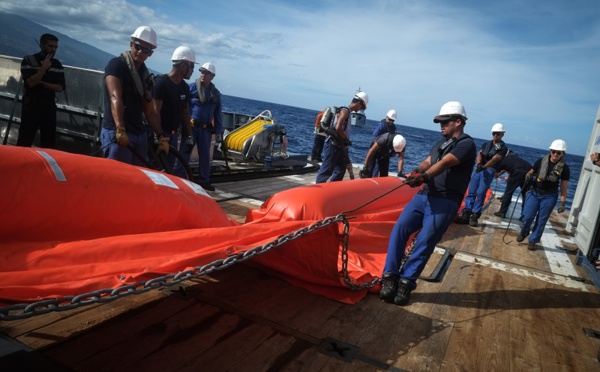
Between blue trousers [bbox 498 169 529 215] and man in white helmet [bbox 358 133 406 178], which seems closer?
man in white helmet [bbox 358 133 406 178]

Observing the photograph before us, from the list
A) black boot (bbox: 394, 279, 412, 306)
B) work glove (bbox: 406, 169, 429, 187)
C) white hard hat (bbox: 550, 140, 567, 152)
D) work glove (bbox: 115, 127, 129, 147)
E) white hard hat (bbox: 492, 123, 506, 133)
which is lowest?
black boot (bbox: 394, 279, 412, 306)

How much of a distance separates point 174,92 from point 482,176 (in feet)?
20.3

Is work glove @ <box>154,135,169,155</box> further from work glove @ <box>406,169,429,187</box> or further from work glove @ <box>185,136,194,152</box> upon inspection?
work glove @ <box>406,169,429,187</box>

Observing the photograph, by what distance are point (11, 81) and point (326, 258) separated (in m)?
7.48

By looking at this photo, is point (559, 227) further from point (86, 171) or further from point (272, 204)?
point (86, 171)

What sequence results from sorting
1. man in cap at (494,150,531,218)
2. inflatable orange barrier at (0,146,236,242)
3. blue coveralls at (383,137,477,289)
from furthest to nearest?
man in cap at (494,150,531,218), blue coveralls at (383,137,477,289), inflatable orange barrier at (0,146,236,242)

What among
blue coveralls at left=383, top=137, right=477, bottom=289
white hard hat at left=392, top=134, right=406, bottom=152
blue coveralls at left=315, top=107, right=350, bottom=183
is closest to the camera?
blue coveralls at left=383, top=137, right=477, bottom=289

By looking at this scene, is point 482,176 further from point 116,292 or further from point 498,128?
point 116,292

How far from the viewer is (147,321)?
2568 millimetres

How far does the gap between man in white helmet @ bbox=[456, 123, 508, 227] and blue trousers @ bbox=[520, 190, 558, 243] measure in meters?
0.98

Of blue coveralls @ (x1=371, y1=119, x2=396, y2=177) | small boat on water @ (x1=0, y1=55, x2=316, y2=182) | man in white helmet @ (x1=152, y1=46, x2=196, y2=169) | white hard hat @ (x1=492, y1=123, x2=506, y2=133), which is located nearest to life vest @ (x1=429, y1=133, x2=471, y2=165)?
man in white helmet @ (x1=152, y1=46, x2=196, y2=169)

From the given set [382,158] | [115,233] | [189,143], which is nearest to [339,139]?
[382,158]

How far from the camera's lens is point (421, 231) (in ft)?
12.0

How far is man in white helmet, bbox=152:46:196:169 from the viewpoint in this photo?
5211 mm
